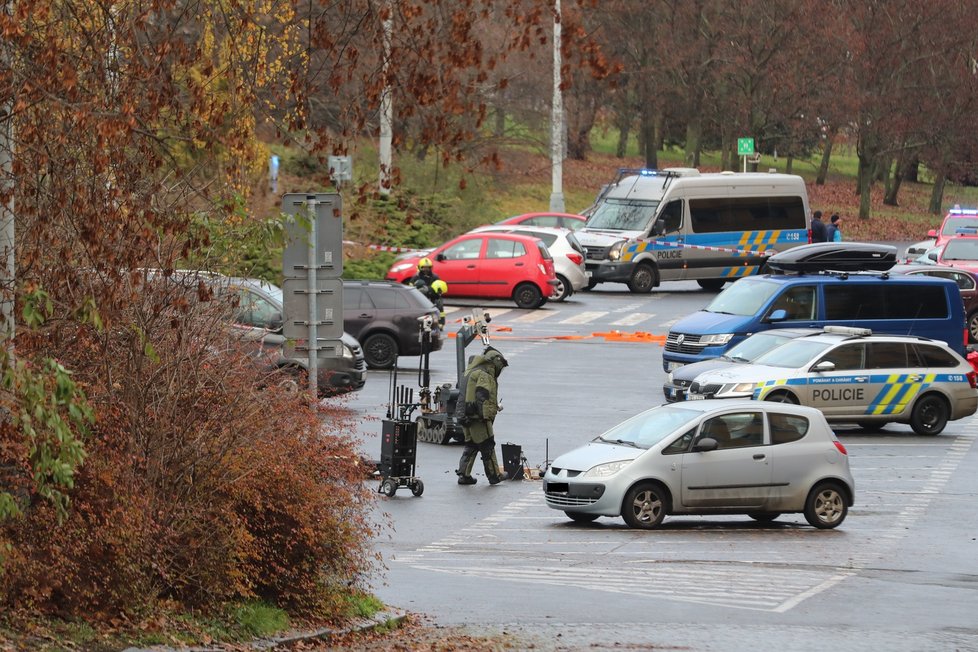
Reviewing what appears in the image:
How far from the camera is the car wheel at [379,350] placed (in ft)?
94.1

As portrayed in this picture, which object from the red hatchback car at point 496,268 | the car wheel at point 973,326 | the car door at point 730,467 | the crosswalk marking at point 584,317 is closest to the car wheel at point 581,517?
the car door at point 730,467

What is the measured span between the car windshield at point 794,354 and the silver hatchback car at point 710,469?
18.6 ft

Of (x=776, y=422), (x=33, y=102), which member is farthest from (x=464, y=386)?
(x=33, y=102)

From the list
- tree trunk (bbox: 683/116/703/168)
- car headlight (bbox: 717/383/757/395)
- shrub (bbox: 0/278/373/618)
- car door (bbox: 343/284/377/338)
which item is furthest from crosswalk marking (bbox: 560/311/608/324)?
tree trunk (bbox: 683/116/703/168)

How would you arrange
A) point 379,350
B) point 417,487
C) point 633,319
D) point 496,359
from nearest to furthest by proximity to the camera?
point 417,487 < point 496,359 < point 379,350 < point 633,319

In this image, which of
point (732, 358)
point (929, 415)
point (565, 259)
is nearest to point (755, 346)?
point (732, 358)

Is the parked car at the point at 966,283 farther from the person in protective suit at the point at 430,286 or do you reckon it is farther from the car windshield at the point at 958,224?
the person in protective suit at the point at 430,286

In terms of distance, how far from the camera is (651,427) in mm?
18344

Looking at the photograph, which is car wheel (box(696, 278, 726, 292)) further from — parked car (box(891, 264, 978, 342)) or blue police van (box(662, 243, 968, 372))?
blue police van (box(662, 243, 968, 372))

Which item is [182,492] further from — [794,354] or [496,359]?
[794,354]

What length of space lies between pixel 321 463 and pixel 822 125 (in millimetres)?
64250

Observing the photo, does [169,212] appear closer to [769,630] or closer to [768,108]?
[769,630]

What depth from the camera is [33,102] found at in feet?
28.8

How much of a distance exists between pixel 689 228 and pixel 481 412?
74.0 feet
